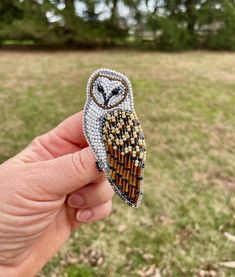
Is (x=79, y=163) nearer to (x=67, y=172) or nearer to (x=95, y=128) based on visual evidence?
(x=67, y=172)

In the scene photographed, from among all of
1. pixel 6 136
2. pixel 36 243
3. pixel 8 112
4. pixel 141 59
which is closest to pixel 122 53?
pixel 141 59

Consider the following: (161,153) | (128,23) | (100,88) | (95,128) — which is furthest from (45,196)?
(128,23)

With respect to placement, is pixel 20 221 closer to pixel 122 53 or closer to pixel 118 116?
pixel 118 116

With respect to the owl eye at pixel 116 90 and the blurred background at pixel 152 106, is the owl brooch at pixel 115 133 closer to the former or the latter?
the owl eye at pixel 116 90

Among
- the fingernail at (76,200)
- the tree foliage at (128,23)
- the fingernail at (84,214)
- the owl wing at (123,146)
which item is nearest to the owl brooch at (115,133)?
the owl wing at (123,146)

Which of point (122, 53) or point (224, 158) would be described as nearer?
point (224, 158)

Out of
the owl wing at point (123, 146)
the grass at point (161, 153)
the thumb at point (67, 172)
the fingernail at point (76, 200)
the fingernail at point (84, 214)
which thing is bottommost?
the grass at point (161, 153)

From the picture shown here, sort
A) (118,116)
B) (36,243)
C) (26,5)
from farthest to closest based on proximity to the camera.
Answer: (26,5), (36,243), (118,116)
